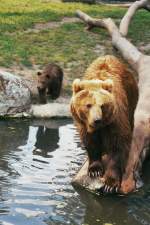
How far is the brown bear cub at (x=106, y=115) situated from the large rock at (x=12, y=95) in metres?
4.21

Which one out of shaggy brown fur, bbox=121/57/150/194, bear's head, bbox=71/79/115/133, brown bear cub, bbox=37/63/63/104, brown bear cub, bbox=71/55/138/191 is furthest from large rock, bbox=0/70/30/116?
bear's head, bbox=71/79/115/133

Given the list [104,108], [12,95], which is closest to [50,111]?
[12,95]

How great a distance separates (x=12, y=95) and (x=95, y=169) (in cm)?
512

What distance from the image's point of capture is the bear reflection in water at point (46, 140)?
9.73 meters

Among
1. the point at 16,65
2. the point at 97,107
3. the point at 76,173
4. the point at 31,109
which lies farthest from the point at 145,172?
the point at 16,65

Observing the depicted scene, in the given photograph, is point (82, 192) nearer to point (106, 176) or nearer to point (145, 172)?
point (106, 176)

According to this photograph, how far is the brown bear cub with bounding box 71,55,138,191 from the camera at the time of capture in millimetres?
6551

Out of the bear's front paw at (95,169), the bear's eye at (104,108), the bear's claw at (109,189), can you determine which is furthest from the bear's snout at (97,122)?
the bear's claw at (109,189)

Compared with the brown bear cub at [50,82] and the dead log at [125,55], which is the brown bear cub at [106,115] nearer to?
the dead log at [125,55]

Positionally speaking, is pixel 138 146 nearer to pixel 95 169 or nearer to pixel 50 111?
pixel 95 169

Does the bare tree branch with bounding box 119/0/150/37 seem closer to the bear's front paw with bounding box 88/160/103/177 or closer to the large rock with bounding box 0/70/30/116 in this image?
the large rock with bounding box 0/70/30/116

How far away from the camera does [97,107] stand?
21.0ft

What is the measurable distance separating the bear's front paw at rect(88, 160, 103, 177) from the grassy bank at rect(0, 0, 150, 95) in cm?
703

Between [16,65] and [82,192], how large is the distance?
7527 mm
